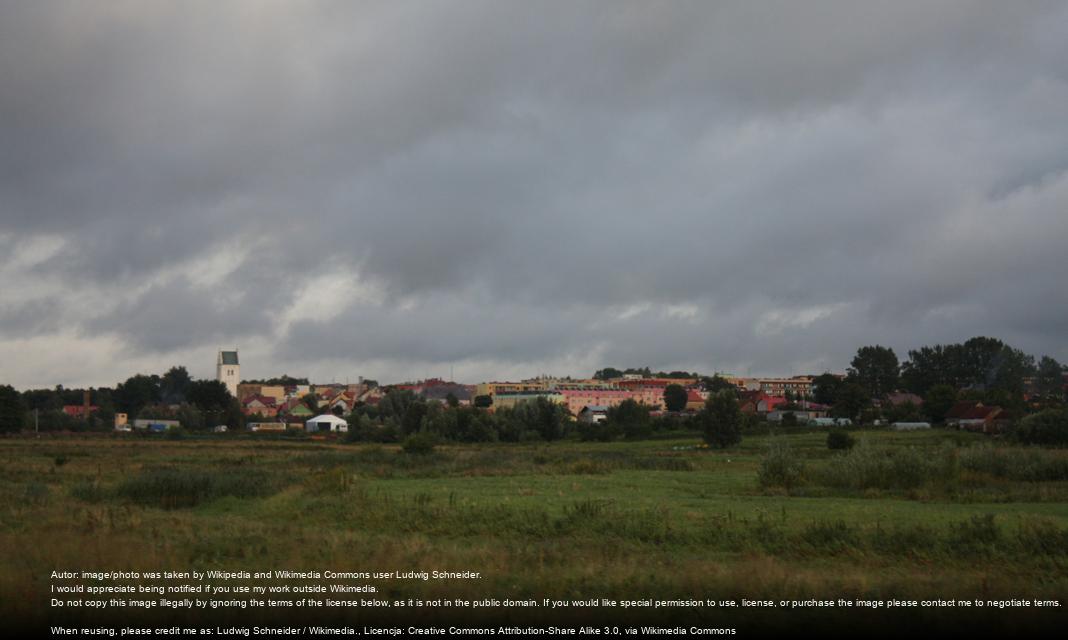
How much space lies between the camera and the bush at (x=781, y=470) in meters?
37.9

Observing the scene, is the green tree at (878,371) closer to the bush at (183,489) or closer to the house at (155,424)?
the house at (155,424)

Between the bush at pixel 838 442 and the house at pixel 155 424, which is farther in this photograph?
the house at pixel 155 424

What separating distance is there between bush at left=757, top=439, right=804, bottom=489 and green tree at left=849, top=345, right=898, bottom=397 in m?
158

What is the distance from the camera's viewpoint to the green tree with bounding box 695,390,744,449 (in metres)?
87.7

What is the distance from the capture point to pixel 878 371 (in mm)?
187875

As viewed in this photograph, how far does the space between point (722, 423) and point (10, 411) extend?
92880 mm

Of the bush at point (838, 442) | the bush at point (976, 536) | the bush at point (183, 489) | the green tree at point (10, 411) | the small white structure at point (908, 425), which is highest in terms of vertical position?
the green tree at point (10, 411)

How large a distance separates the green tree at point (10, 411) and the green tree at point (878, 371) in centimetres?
14889


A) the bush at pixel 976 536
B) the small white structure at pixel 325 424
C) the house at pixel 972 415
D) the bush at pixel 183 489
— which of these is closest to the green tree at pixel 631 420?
the house at pixel 972 415

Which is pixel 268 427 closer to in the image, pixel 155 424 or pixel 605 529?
pixel 155 424

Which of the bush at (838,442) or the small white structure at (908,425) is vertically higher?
the bush at (838,442)

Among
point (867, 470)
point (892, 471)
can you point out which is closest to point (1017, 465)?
point (892, 471)

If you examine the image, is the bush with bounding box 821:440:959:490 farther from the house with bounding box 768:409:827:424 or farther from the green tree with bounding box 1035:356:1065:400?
→ the green tree with bounding box 1035:356:1065:400

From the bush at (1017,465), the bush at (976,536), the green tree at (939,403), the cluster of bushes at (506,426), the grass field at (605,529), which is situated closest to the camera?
the grass field at (605,529)
